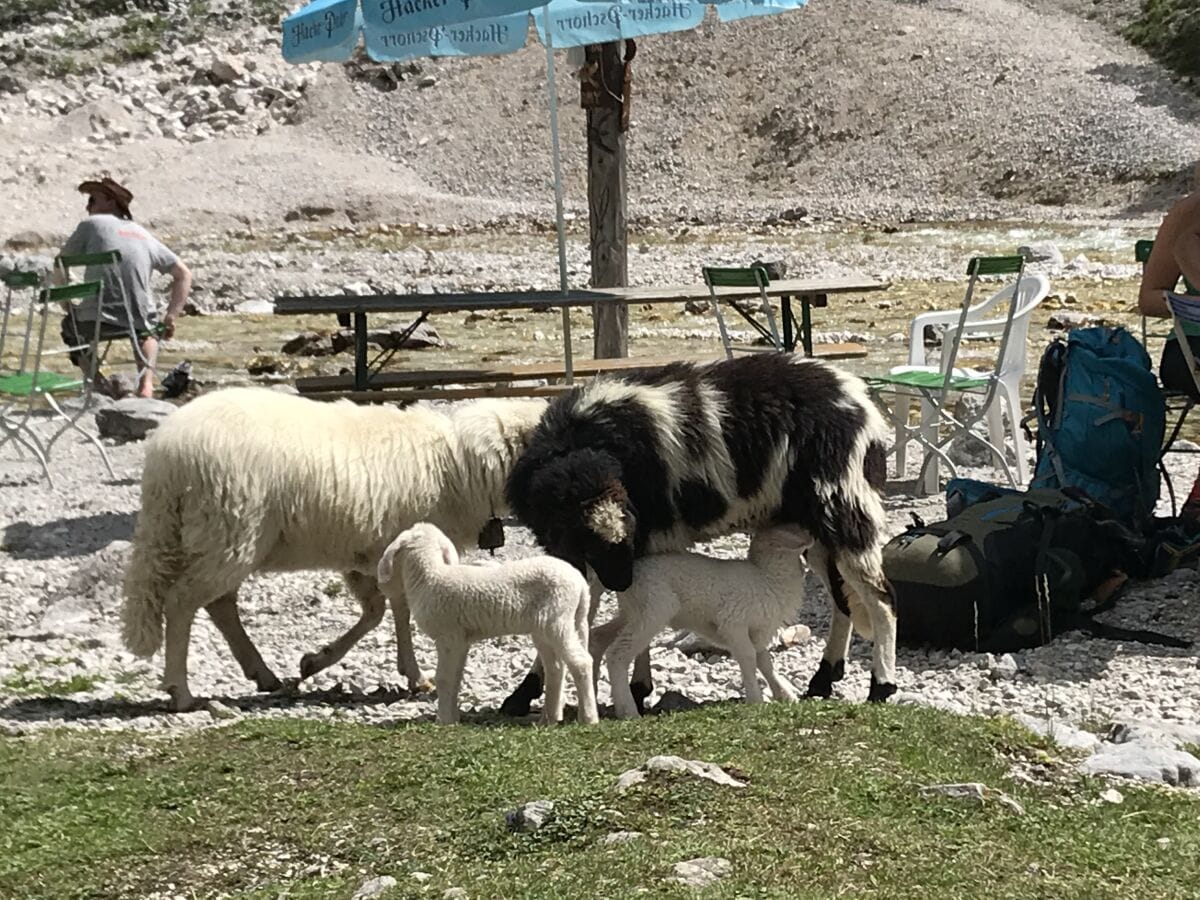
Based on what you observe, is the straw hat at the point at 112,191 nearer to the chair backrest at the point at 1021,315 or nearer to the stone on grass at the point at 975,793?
the chair backrest at the point at 1021,315

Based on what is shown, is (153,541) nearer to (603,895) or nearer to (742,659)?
(742,659)

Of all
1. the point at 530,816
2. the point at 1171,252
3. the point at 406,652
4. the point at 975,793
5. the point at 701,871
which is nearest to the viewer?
the point at 701,871

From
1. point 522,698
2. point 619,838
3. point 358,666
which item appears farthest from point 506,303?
point 619,838

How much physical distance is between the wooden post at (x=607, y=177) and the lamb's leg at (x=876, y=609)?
721cm

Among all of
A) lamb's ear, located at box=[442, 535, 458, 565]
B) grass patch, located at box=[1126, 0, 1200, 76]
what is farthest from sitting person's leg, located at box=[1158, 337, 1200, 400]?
grass patch, located at box=[1126, 0, 1200, 76]

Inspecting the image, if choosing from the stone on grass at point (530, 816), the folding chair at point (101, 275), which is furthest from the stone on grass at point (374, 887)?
the folding chair at point (101, 275)

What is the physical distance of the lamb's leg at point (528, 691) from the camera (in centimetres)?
652

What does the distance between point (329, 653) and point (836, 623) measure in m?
2.19

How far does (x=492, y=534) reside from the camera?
716 centimetres

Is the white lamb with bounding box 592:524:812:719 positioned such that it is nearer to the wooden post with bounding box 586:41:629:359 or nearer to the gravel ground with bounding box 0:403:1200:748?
the gravel ground with bounding box 0:403:1200:748

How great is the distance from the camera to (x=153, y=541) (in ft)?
22.4

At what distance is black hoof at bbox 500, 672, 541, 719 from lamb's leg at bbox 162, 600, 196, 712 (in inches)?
52.1

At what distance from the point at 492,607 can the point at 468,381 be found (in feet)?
22.4

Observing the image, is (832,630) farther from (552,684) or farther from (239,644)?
(239,644)
